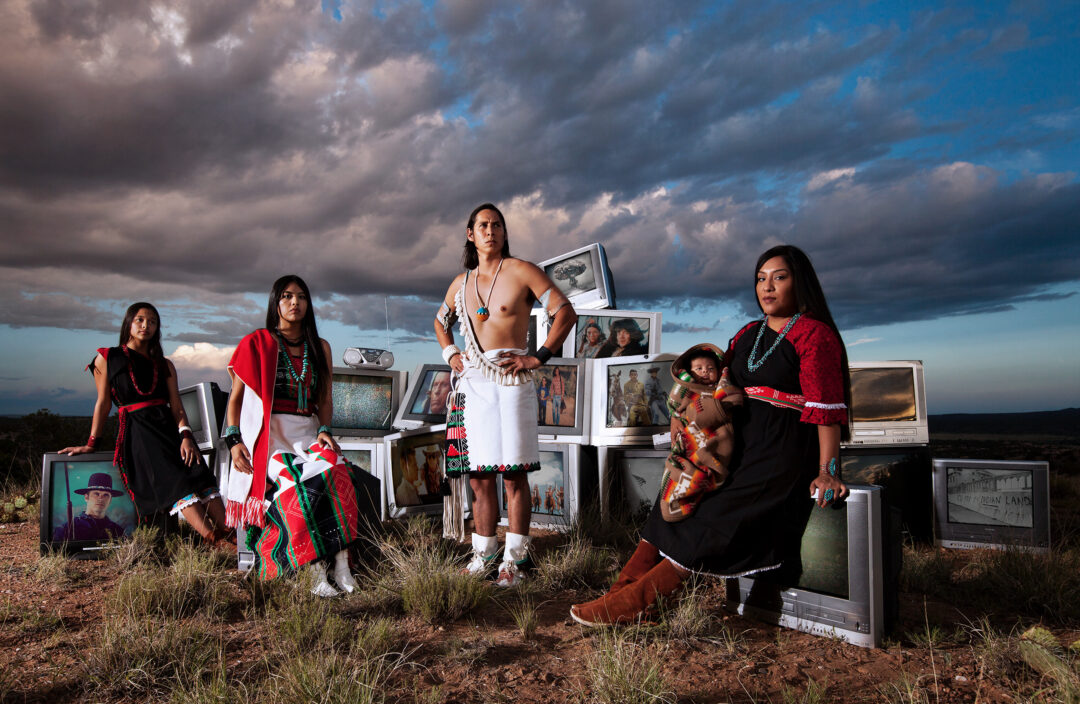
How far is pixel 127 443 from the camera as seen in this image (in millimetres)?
5484

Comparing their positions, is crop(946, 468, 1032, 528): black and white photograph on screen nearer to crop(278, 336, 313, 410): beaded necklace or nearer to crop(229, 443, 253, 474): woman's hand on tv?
crop(278, 336, 313, 410): beaded necklace

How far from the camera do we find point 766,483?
3.11m

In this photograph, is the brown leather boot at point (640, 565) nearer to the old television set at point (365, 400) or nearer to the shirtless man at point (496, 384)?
the shirtless man at point (496, 384)

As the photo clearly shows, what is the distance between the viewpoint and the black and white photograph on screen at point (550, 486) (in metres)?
5.76

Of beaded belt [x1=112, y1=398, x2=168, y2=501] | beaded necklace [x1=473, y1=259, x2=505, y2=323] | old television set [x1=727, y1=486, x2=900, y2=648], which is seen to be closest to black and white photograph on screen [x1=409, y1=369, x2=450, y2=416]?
beaded belt [x1=112, y1=398, x2=168, y2=501]

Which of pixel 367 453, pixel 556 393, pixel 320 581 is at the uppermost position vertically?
pixel 556 393

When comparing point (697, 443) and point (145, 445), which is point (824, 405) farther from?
point (145, 445)

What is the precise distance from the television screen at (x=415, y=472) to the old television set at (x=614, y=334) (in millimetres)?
1592

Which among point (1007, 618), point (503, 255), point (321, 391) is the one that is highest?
point (503, 255)

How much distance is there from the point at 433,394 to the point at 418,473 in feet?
2.43

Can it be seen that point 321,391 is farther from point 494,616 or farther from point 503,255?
point 494,616

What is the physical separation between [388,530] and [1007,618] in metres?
3.78

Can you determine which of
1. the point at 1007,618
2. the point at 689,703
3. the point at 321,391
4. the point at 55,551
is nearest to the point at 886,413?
the point at 1007,618

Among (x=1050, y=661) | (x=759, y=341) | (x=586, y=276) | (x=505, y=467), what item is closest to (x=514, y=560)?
(x=505, y=467)
